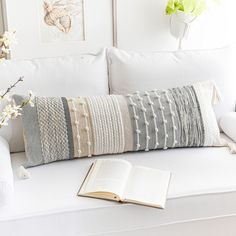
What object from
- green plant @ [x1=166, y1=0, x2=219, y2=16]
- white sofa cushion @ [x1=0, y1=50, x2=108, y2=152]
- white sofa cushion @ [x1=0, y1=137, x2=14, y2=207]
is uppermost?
green plant @ [x1=166, y1=0, x2=219, y2=16]

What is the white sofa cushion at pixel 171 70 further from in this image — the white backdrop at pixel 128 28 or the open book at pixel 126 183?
the open book at pixel 126 183

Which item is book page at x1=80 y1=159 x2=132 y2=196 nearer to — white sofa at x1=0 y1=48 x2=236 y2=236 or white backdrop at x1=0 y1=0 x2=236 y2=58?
white sofa at x1=0 y1=48 x2=236 y2=236

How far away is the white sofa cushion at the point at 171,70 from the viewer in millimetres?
2098

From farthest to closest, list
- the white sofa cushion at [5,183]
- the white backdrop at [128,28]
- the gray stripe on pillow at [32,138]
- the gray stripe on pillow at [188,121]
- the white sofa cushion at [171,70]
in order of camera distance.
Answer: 1. the white backdrop at [128,28]
2. the white sofa cushion at [171,70]
3. the gray stripe on pillow at [188,121]
4. the gray stripe on pillow at [32,138]
5. the white sofa cushion at [5,183]

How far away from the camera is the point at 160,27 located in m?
2.49

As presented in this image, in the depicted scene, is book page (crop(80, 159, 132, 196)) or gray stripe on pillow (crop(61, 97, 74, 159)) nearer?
book page (crop(80, 159, 132, 196))

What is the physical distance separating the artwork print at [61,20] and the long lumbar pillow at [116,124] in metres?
0.55

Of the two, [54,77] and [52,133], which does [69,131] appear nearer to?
[52,133]

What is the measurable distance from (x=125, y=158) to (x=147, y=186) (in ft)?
0.98

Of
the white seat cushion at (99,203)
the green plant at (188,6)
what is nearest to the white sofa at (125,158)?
the white seat cushion at (99,203)

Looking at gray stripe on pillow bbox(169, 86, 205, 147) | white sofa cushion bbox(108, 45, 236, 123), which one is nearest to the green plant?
white sofa cushion bbox(108, 45, 236, 123)

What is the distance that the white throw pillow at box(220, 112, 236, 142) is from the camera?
2100 millimetres

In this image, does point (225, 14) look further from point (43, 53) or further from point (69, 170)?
point (69, 170)

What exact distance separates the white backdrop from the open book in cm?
83
